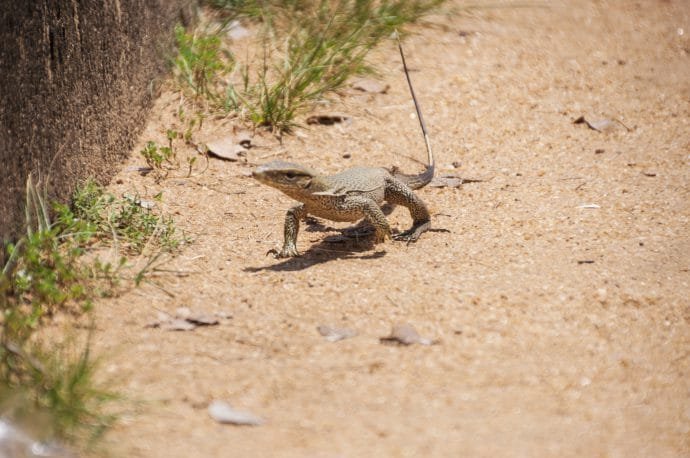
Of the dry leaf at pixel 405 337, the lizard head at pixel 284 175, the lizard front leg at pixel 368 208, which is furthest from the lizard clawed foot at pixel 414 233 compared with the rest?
the dry leaf at pixel 405 337

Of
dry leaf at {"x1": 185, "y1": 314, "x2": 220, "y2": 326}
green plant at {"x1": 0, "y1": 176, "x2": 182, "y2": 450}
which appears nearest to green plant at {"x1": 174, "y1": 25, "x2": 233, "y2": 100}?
green plant at {"x1": 0, "y1": 176, "x2": 182, "y2": 450}

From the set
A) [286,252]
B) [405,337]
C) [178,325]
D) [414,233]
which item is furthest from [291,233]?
[405,337]

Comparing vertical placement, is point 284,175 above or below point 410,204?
above

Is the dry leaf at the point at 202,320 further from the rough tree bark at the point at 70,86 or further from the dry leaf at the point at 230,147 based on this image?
the dry leaf at the point at 230,147

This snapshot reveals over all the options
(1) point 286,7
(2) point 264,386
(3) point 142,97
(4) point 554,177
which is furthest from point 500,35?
(2) point 264,386

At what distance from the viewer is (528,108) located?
7469mm

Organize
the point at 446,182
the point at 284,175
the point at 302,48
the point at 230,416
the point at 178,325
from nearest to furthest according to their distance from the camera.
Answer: the point at 230,416, the point at 178,325, the point at 284,175, the point at 446,182, the point at 302,48

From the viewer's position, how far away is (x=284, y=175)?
4.79 metres

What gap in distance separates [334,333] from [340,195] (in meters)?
1.22

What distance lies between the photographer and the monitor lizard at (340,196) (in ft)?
15.8

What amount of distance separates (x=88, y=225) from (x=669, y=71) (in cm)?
633

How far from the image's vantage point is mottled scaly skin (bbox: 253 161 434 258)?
15.8ft

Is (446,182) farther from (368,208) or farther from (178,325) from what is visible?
(178,325)

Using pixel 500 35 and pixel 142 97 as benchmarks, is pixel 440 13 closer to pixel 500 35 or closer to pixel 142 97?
pixel 500 35
